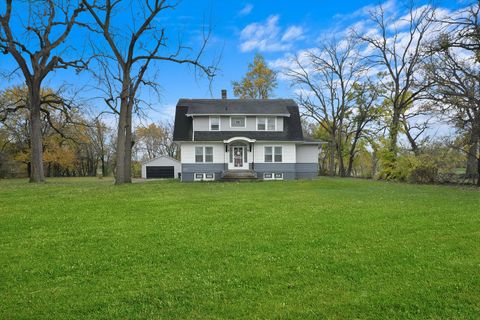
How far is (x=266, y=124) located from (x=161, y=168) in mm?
19095

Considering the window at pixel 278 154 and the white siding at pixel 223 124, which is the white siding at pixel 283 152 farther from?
the white siding at pixel 223 124

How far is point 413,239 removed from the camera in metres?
6.48

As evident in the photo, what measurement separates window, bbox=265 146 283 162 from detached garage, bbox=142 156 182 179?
17679 mm

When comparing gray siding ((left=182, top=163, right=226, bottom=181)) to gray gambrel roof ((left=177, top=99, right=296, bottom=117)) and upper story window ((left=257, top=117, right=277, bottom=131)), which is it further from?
upper story window ((left=257, top=117, right=277, bottom=131))

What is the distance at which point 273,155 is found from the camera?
27.4 m

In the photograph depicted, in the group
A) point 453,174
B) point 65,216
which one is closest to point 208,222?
point 65,216

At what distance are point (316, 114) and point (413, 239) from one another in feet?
109

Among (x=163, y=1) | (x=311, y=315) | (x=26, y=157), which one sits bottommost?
(x=311, y=315)

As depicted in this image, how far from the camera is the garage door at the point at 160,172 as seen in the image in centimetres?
4175

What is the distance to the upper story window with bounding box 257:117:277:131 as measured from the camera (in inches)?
1112

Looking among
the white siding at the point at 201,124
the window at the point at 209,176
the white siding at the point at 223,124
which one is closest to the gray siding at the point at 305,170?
the white siding at the point at 223,124

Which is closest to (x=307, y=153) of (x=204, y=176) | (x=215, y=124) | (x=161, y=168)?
(x=215, y=124)

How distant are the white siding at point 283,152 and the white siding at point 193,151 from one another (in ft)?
9.82

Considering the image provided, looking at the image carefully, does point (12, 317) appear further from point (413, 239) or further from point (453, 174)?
point (453, 174)
